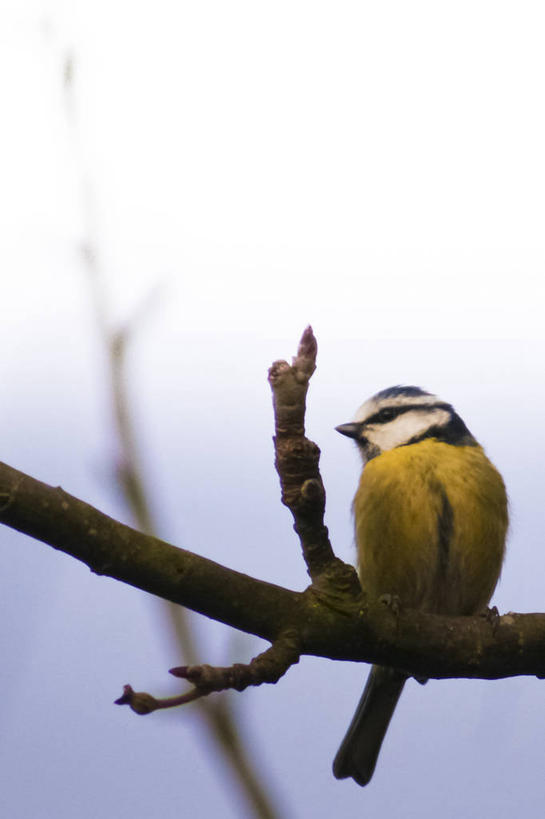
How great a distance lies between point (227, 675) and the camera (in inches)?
56.5

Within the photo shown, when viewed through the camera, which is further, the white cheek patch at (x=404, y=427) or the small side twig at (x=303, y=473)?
the white cheek patch at (x=404, y=427)

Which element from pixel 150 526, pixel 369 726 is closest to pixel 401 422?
pixel 369 726

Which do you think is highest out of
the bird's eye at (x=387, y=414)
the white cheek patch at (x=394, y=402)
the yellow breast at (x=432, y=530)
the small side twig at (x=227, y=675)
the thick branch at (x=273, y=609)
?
the white cheek patch at (x=394, y=402)

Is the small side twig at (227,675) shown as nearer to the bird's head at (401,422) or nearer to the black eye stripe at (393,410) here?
the bird's head at (401,422)

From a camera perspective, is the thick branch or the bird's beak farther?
the bird's beak

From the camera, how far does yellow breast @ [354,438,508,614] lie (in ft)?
7.95

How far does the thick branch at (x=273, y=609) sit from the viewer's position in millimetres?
1366

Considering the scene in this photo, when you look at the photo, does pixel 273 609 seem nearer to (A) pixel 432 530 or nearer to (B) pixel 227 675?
(B) pixel 227 675

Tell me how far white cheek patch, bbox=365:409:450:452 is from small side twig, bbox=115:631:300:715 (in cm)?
124

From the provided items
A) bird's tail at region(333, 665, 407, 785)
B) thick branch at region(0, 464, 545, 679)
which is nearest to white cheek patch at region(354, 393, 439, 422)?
bird's tail at region(333, 665, 407, 785)

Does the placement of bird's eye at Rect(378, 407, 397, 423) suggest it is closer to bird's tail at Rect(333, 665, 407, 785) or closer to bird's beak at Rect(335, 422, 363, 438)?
bird's beak at Rect(335, 422, 363, 438)

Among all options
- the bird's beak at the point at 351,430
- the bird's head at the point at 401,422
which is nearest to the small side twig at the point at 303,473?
the bird's head at the point at 401,422

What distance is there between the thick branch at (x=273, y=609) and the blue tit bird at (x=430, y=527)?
1.79 ft

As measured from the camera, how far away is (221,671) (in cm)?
142
